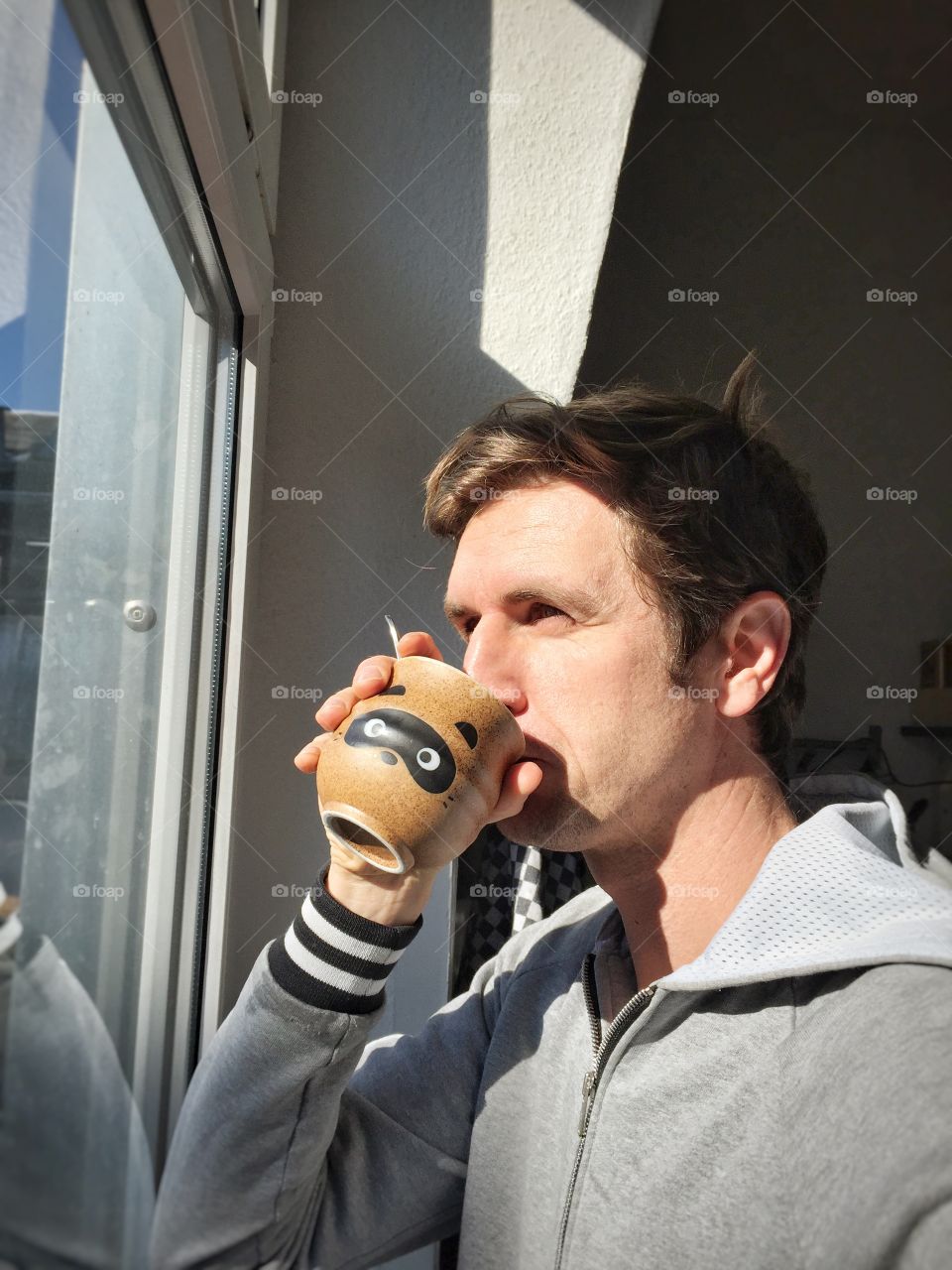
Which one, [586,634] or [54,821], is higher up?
[586,634]

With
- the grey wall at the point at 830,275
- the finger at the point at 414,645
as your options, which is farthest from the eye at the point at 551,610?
the grey wall at the point at 830,275

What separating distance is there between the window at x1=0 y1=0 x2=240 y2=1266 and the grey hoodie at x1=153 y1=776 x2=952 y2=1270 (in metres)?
0.18

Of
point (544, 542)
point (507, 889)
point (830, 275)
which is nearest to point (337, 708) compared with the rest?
point (544, 542)

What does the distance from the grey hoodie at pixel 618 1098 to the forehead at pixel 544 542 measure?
326mm

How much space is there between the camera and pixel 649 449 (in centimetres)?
111

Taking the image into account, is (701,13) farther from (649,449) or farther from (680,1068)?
(680,1068)

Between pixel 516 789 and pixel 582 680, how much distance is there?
0.16 m

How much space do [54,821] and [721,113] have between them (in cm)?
221

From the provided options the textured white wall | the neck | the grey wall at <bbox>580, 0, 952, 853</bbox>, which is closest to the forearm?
the neck

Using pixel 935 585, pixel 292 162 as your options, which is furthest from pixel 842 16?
pixel 935 585

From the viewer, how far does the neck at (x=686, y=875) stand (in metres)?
0.95

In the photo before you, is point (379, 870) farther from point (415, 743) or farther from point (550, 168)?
point (550, 168)

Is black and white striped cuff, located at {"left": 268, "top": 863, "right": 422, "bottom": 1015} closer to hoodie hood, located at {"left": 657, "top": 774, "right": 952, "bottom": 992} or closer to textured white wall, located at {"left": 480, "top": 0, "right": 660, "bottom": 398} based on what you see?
hoodie hood, located at {"left": 657, "top": 774, "right": 952, "bottom": 992}

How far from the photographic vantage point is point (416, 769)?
2.47ft
